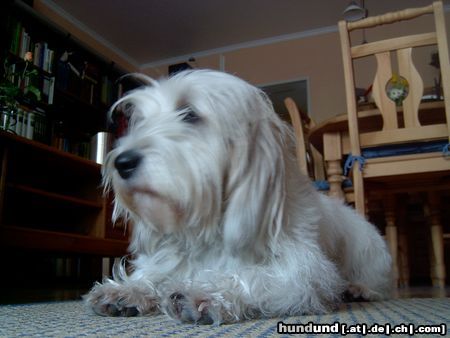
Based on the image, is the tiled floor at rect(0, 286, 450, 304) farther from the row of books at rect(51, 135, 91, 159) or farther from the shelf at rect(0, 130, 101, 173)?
the row of books at rect(51, 135, 91, 159)

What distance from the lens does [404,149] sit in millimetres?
2113

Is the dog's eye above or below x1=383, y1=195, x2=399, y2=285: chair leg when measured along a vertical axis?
above

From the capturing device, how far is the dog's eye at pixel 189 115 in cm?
112

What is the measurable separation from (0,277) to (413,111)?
117 inches

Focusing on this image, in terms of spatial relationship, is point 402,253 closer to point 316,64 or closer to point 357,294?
point 357,294

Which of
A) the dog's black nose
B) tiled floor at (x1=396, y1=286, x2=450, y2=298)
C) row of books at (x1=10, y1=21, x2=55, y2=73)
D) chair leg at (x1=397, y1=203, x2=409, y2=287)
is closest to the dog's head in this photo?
the dog's black nose

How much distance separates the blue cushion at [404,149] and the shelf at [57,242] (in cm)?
158

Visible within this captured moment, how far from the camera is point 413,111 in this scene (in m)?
2.14

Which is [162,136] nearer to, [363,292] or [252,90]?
[252,90]

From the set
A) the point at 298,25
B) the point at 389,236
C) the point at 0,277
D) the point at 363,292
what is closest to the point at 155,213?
the point at 363,292

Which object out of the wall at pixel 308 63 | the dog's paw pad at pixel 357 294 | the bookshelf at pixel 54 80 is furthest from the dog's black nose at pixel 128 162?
the wall at pixel 308 63

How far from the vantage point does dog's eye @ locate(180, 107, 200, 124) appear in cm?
112

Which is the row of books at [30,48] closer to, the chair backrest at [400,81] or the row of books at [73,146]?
the row of books at [73,146]

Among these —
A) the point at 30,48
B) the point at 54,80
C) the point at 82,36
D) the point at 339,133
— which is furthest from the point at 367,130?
the point at 82,36
